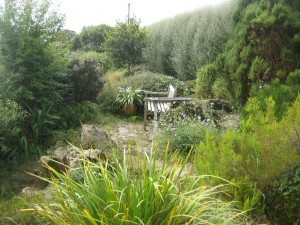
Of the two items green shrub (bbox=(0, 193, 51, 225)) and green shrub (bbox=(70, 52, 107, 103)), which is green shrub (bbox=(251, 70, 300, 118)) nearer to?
green shrub (bbox=(0, 193, 51, 225))

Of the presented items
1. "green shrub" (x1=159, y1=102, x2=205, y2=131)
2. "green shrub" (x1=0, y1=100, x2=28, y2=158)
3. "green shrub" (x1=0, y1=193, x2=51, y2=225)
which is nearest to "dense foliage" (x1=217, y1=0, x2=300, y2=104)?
"green shrub" (x1=159, y1=102, x2=205, y2=131)

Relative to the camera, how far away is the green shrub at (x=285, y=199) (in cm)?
238

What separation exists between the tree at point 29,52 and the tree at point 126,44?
19.9 feet

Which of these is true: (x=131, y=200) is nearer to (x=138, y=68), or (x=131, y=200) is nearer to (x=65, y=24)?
(x=65, y=24)

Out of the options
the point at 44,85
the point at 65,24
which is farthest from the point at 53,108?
the point at 65,24

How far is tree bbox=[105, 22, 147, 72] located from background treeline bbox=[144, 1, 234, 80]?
0.65 m

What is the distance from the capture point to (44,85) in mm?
6391

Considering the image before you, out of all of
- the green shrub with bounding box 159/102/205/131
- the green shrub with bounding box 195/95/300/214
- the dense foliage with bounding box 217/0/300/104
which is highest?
the dense foliage with bounding box 217/0/300/104

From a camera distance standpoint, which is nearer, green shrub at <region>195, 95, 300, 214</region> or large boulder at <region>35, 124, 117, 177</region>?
Answer: green shrub at <region>195, 95, 300, 214</region>

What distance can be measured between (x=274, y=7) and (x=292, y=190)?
3.45m

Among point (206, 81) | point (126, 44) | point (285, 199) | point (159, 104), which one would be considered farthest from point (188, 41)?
point (285, 199)

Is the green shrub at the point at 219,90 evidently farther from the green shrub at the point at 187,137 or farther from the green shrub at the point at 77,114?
the green shrub at the point at 77,114

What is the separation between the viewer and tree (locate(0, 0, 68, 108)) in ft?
19.2

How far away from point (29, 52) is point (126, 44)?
277 inches
